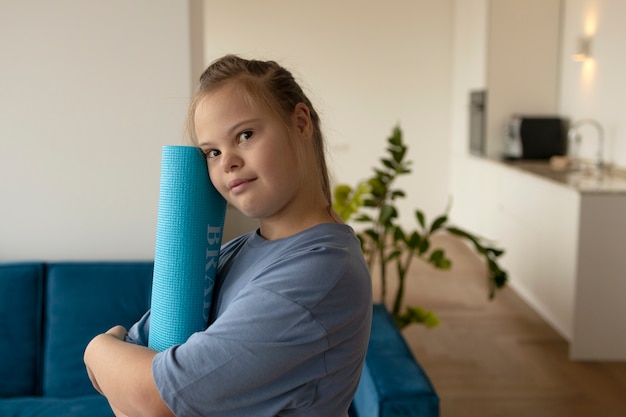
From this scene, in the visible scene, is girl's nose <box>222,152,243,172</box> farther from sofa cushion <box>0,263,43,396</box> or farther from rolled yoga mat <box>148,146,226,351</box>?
sofa cushion <box>0,263,43,396</box>

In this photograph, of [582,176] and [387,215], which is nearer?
[387,215]

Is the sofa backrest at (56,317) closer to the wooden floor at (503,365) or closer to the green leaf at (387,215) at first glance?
the green leaf at (387,215)

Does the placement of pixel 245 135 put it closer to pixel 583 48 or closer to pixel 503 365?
pixel 503 365

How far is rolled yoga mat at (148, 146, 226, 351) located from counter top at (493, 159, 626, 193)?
3.14m

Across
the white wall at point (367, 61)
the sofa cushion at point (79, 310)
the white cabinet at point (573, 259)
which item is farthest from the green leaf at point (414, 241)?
the white wall at point (367, 61)

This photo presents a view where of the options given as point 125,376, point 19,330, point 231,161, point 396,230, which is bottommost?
point 19,330

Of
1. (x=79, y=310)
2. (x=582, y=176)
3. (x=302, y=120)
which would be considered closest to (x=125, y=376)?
(x=302, y=120)

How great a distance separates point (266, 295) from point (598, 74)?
4904mm

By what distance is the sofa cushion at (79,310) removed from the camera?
2320 millimetres

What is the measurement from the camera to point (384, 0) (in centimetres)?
757

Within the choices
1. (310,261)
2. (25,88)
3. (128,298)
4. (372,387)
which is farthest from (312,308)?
(25,88)

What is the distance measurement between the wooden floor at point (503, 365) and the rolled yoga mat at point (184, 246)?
93.9 inches

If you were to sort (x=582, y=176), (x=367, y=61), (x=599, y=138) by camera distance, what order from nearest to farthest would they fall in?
(x=582, y=176), (x=599, y=138), (x=367, y=61)

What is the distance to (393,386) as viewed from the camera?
5.95ft
